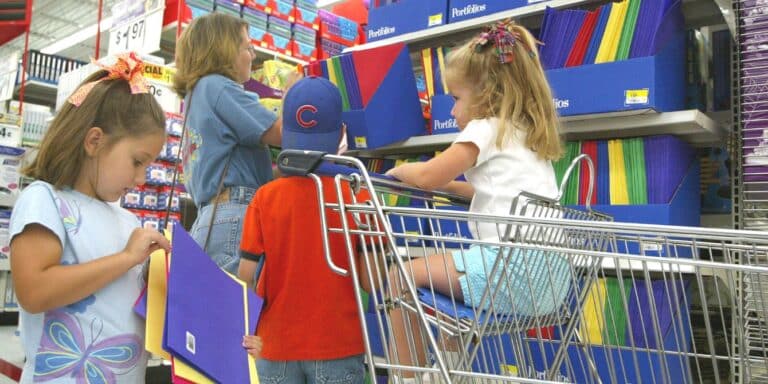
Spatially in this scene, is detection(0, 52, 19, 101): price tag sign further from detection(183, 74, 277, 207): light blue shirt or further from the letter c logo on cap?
the letter c logo on cap

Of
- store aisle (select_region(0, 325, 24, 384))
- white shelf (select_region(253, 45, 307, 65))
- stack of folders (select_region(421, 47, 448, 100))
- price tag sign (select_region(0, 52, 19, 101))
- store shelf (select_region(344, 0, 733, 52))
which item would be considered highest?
white shelf (select_region(253, 45, 307, 65))

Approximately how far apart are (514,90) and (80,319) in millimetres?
1159

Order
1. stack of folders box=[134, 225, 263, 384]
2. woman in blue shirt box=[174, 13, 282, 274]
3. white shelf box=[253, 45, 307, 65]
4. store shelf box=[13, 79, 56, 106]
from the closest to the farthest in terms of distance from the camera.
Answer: stack of folders box=[134, 225, 263, 384], woman in blue shirt box=[174, 13, 282, 274], white shelf box=[253, 45, 307, 65], store shelf box=[13, 79, 56, 106]

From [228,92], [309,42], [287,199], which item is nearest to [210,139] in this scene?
[228,92]

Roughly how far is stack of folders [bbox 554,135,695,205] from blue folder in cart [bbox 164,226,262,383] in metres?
1.34

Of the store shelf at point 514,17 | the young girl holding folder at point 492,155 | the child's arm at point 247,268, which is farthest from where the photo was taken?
the store shelf at point 514,17

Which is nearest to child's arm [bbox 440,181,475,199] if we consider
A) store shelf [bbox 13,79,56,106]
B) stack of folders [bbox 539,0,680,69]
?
stack of folders [bbox 539,0,680,69]

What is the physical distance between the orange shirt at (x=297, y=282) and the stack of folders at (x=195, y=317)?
32cm

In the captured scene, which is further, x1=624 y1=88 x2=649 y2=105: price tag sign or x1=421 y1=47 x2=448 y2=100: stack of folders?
x1=421 y1=47 x2=448 y2=100: stack of folders

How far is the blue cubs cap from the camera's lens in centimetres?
150

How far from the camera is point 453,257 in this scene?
4.39ft

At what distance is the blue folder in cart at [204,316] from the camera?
3.20 ft

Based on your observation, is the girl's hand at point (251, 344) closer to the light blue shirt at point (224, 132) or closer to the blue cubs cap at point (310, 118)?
the blue cubs cap at point (310, 118)

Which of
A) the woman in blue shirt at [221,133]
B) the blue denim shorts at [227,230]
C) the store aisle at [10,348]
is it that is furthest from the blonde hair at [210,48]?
the store aisle at [10,348]
